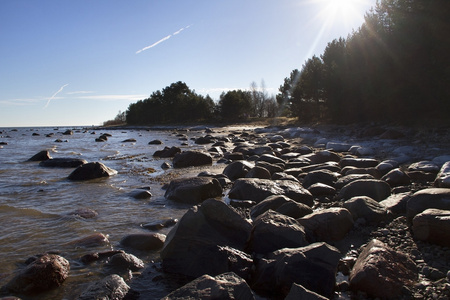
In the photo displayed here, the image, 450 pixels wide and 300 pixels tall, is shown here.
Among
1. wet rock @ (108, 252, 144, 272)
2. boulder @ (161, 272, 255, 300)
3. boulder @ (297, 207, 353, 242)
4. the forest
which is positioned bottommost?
wet rock @ (108, 252, 144, 272)

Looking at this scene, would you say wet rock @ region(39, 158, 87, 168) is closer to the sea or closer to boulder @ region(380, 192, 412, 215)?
the sea

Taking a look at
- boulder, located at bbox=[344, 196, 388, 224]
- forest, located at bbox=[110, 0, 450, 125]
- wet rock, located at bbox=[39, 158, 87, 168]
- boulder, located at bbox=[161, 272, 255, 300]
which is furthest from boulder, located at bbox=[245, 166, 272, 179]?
forest, located at bbox=[110, 0, 450, 125]

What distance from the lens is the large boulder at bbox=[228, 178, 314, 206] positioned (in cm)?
639

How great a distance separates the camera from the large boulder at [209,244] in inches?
149

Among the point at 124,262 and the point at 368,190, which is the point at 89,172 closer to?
the point at 124,262

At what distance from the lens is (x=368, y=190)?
20.8ft

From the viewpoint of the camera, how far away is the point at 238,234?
430cm

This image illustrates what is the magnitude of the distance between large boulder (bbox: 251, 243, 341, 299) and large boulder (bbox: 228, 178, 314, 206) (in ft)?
9.19

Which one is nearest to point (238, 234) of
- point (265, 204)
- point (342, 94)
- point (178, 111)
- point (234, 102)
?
point (265, 204)

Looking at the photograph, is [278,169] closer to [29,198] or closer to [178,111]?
[29,198]

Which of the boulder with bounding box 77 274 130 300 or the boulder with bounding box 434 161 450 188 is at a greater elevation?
the boulder with bounding box 434 161 450 188

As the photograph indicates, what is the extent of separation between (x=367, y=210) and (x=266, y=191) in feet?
6.90

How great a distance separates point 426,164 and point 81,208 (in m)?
8.85

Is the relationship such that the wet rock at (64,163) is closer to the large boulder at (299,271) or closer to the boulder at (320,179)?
the boulder at (320,179)
